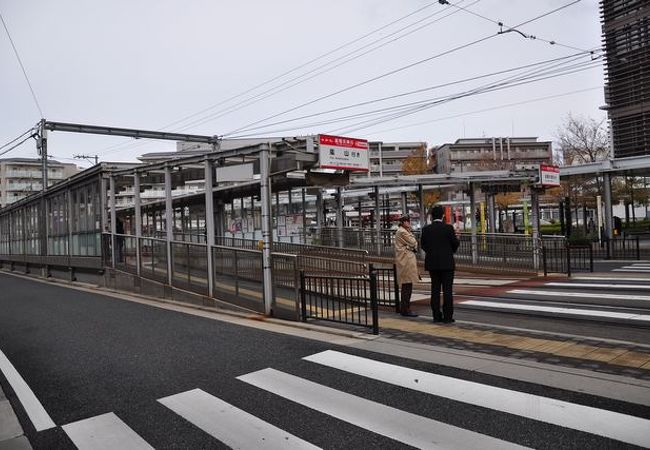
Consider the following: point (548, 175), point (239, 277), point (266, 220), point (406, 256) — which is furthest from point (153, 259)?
point (548, 175)

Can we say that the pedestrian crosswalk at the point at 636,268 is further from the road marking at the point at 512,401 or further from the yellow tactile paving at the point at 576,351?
the road marking at the point at 512,401

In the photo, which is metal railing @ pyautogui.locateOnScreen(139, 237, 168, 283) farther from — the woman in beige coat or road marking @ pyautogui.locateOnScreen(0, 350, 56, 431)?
the woman in beige coat

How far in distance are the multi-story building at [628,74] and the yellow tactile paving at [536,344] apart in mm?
22619

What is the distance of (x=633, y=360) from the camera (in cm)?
582

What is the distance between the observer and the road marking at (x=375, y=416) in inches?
153

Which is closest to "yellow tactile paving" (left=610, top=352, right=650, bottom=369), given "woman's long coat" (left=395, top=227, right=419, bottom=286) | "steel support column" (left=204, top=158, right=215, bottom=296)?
"woman's long coat" (left=395, top=227, right=419, bottom=286)

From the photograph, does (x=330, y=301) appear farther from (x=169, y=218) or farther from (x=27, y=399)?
(x=27, y=399)

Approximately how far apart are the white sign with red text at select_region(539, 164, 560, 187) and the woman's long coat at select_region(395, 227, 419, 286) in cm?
1007

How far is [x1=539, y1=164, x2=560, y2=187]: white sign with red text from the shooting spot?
57.1 feet

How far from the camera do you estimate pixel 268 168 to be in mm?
9602

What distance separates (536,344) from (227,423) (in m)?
Answer: 4.34

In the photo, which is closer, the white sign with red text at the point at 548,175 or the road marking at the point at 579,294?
the road marking at the point at 579,294

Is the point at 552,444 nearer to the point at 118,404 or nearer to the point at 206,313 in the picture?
the point at 118,404

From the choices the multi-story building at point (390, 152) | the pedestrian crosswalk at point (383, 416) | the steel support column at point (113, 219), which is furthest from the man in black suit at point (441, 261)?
the multi-story building at point (390, 152)
